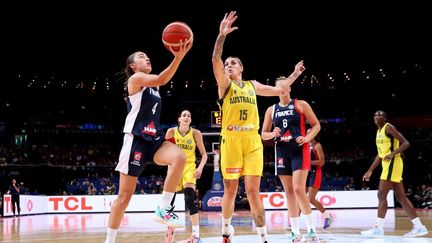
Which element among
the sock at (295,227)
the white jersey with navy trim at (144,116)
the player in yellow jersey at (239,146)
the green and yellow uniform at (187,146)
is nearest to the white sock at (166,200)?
the white jersey with navy trim at (144,116)

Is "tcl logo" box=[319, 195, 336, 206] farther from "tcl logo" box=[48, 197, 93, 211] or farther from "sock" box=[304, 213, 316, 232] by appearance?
"sock" box=[304, 213, 316, 232]

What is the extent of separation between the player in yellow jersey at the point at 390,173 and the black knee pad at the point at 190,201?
125 inches

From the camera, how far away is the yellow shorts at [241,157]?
6.26 meters

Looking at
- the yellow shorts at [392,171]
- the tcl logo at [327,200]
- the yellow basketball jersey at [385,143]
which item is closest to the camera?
the yellow shorts at [392,171]

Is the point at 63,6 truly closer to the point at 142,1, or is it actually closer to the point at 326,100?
the point at 142,1

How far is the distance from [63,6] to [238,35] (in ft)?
35.0

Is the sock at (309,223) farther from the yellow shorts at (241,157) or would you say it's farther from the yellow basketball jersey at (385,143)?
the yellow basketball jersey at (385,143)

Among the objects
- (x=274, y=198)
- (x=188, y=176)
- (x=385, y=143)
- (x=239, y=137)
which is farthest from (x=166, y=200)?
(x=274, y=198)

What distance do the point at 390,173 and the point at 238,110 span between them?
4337 mm

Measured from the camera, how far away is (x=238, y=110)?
6312mm

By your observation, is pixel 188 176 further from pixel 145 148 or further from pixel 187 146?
pixel 145 148

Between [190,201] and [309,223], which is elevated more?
[190,201]

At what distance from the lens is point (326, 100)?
37.3 metres

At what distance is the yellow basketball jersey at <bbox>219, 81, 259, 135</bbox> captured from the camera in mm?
6316
